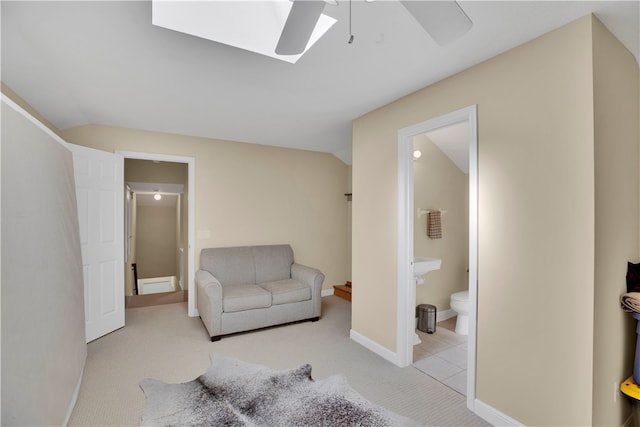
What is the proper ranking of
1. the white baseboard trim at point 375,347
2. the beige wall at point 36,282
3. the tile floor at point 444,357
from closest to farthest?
1. the beige wall at point 36,282
2. the tile floor at point 444,357
3. the white baseboard trim at point 375,347

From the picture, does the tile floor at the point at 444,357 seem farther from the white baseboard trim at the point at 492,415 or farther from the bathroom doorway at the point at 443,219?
the white baseboard trim at the point at 492,415

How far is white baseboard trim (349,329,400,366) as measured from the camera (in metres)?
2.94

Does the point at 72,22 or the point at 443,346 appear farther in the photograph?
the point at 443,346

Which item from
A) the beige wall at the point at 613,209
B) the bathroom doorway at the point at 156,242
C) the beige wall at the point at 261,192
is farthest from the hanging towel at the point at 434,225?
the bathroom doorway at the point at 156,242

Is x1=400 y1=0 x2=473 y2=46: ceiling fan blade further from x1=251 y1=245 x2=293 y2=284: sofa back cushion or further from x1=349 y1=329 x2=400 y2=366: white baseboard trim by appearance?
x1=251 y1=245 x2=293 y2=284: sofa back cushion

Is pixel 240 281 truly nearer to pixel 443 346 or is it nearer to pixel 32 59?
pixel 443 346

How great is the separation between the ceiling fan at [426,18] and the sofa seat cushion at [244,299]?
9.60ft

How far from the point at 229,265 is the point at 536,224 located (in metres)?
3.48

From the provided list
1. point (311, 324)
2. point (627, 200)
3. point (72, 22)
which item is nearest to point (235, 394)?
point (311, 324)

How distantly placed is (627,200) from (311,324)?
3.24 meters

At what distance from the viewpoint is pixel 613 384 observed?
1853mm

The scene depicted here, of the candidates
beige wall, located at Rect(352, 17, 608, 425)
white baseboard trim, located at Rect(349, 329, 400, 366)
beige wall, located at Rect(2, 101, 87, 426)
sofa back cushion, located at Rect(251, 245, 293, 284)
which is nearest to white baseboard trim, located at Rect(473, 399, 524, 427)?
beige wall, located at Rect(352, 17, 608, 425)

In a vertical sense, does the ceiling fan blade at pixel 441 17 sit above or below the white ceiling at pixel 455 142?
below

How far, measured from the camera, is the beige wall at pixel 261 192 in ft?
13.3
